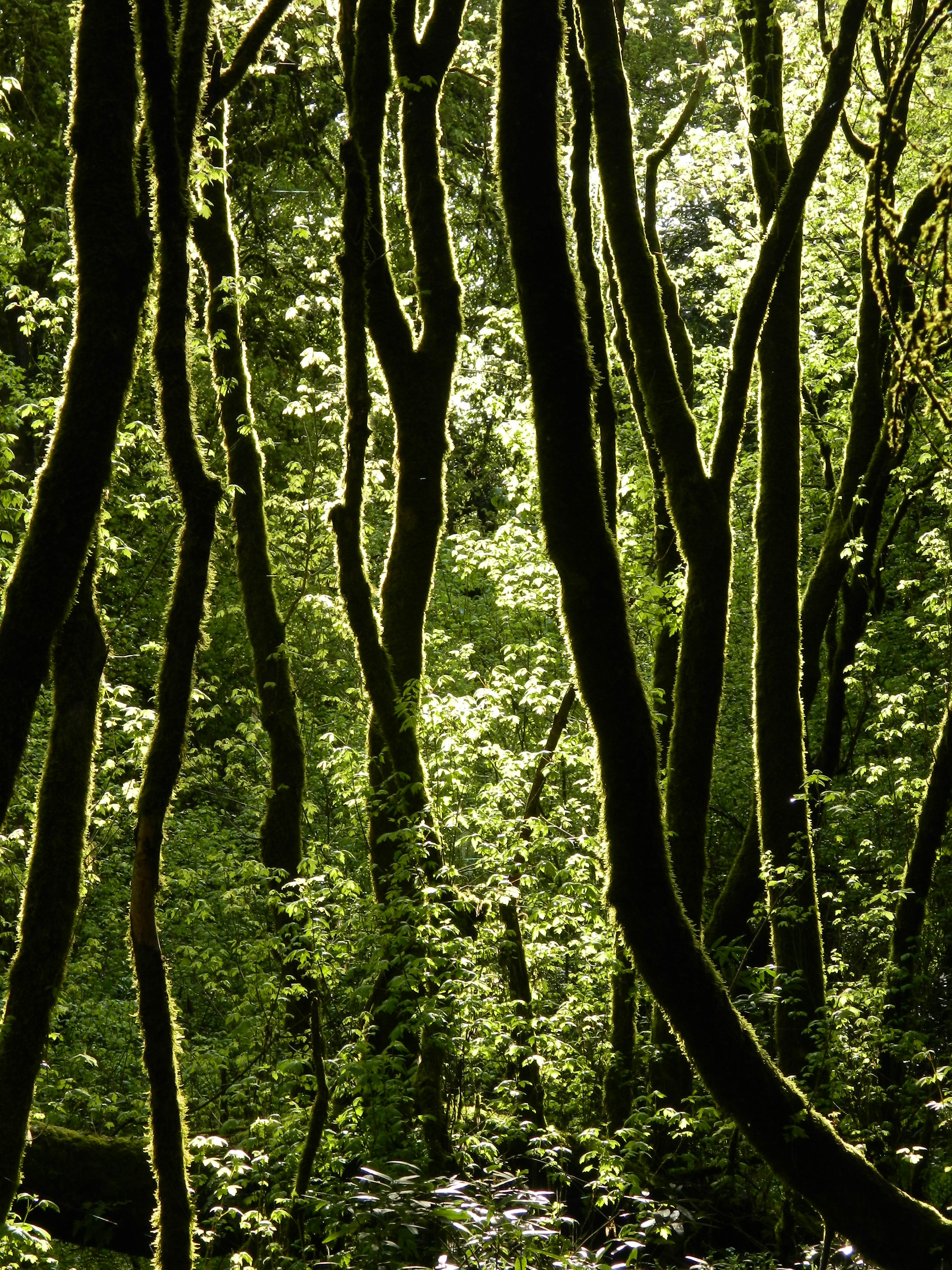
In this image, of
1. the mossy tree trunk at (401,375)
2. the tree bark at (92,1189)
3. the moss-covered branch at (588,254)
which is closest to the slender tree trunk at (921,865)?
the moss-covered branch at (588,254)

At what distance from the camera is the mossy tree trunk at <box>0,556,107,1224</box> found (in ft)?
12.4

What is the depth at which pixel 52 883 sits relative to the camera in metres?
4.07

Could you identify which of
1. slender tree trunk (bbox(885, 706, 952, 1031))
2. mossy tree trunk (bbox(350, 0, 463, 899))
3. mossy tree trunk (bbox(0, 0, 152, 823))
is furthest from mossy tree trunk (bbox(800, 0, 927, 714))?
mossy tree trunk (bbox(0, 0, 152, 823))

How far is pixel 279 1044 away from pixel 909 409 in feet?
19.1

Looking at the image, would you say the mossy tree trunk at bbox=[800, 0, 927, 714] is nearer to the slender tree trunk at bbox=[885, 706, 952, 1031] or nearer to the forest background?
the forest background

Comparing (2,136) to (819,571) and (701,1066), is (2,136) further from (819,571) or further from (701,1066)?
(701,1066)

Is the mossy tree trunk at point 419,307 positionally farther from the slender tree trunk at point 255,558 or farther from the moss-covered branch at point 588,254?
the slender tree trunk at point 255,558

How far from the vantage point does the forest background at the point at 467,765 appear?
5.20 metres

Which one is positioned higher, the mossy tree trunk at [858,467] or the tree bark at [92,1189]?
the mossy tree trunk at [858,467]

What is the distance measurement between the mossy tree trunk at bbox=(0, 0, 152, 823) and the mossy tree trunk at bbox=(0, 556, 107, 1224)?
1428mm

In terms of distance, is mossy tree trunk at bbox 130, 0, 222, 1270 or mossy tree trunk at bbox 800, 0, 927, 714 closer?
mossy tree trunk at bbox 130, 0, 222, 1270

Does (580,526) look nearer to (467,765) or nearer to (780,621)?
(780,621)

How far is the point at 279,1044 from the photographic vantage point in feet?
21.7

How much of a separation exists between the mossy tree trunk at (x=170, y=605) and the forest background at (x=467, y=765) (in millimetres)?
136
